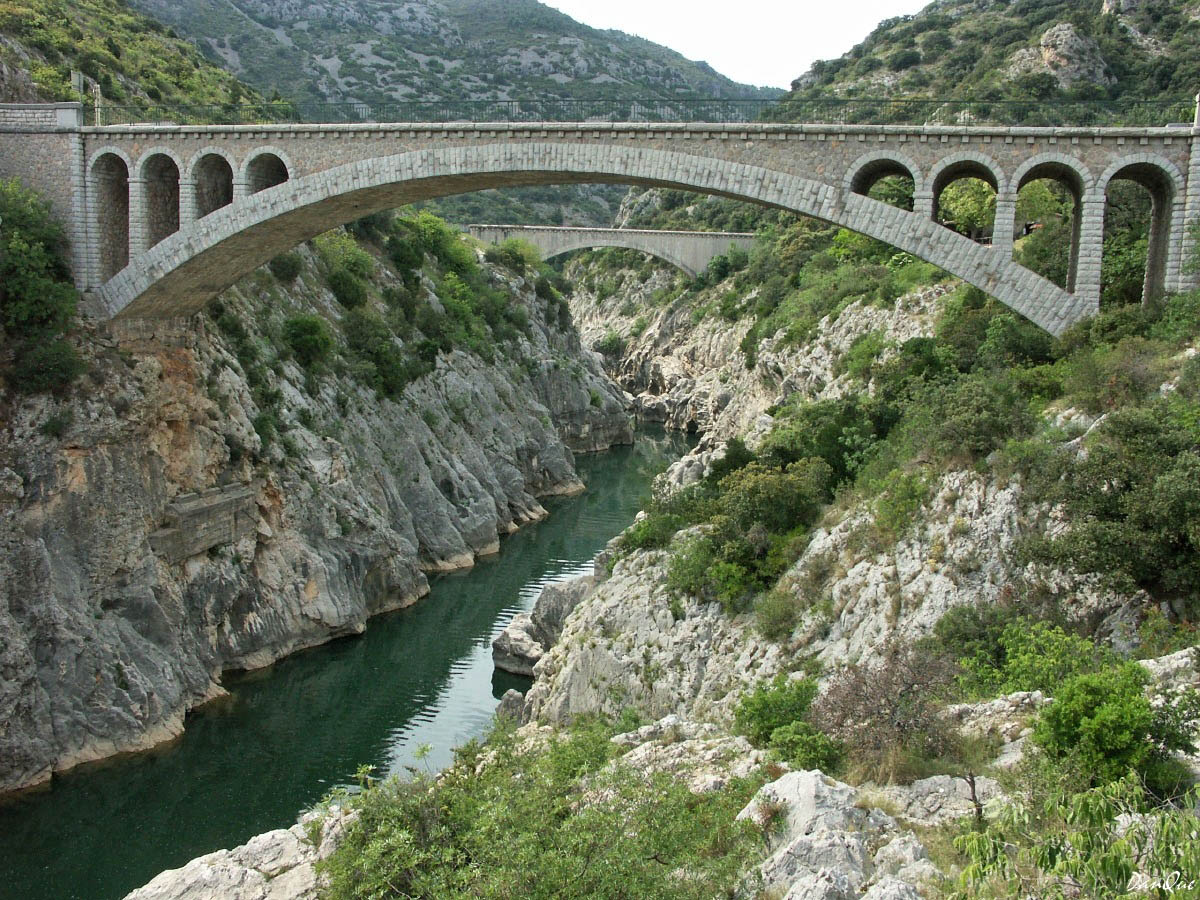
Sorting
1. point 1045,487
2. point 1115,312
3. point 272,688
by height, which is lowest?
point 272,688

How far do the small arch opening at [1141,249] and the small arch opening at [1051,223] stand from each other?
637 mm

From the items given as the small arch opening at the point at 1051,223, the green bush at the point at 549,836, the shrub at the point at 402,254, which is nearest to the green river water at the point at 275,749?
the green bush at the point at 549,836

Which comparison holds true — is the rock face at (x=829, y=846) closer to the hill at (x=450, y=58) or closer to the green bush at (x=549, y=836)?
the green bush at (x=549, y=836)

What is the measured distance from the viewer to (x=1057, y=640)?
12141 mm

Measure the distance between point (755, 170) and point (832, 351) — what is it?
1334cm

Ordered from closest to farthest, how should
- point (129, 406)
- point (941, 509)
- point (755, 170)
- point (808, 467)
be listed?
1. point (941, 509)
2. point (808, 467)
3. point (755, 170)
4. point (129, 406)

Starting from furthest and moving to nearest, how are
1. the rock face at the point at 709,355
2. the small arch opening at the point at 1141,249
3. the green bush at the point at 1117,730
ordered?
the rock face at the point at 709,355 < the small arch opening at the point at 1141,249 < the green bush at the point at 1117,730

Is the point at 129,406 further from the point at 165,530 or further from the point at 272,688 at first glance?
the point at 272,688

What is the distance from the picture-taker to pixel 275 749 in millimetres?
22375

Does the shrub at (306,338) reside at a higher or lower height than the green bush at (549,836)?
higher

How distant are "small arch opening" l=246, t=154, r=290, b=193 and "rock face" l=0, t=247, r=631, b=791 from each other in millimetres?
4500

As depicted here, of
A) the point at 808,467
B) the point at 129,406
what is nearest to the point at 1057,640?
the point at 808,467

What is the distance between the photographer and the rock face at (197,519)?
20.7 meters

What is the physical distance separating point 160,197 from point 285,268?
7.84m
